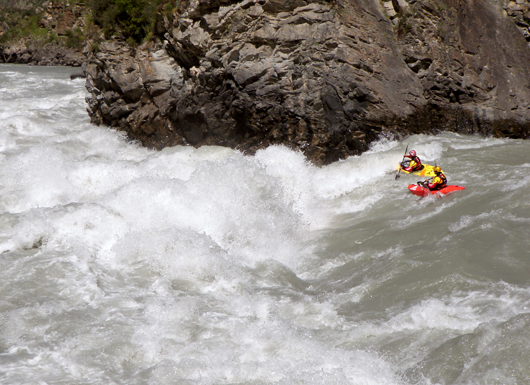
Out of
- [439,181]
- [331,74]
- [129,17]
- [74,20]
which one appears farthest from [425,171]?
[74,20]

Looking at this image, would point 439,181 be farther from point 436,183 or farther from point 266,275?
point 266,275

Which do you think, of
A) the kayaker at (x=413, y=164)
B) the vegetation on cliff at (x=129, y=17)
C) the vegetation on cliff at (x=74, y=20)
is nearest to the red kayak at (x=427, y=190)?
the kayaker at (x=413, y=164)

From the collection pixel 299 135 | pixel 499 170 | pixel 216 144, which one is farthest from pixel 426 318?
pixel 216 144

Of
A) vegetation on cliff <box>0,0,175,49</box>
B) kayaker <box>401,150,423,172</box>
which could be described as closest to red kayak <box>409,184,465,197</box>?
kayaker <box>401,150,423,172</box>

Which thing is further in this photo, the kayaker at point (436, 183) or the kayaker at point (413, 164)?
the kayaker at point (413, 164)

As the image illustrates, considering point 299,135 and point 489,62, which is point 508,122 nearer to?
A: point 489,62

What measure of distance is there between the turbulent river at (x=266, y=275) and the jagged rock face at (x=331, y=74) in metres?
1.09

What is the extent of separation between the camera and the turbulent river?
3.41 metres

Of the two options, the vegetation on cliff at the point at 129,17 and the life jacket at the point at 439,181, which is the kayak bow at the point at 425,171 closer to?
the life jacket at the point at 439,181

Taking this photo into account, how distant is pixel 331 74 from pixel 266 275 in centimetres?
534

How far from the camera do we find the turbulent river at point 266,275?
11.2 ft

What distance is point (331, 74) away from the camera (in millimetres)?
9164

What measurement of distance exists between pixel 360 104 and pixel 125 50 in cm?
578

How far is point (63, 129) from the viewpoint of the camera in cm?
1151
